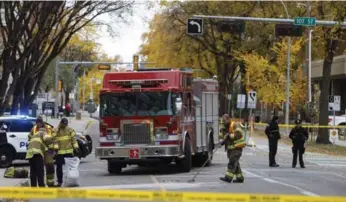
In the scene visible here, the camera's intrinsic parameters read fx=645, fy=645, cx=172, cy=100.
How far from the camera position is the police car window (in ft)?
71.8

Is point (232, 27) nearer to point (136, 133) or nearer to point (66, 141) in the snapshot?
point (136, 133)

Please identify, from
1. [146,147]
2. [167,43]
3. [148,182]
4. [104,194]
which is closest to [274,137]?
[146,147]

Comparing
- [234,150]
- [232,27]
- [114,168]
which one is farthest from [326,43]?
[234,150]

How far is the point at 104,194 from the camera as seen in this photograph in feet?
28.3

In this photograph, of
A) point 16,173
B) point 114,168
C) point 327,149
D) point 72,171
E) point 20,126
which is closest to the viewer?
point 72,171

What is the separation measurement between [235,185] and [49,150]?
443 cm

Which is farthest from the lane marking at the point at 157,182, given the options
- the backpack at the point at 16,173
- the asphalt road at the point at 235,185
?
the backpack at the point at 16,173

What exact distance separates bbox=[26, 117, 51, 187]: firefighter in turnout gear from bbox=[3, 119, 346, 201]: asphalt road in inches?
56.5

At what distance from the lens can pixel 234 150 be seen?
1605 centimetres

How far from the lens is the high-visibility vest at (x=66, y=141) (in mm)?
15195

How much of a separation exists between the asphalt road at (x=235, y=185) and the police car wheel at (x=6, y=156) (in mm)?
2354

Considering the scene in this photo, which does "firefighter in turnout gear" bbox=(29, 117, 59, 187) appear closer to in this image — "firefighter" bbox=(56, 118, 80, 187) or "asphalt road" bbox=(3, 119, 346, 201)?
"firefighter" bbox=(56, 118, 80, 187)

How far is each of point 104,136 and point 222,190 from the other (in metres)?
5.25

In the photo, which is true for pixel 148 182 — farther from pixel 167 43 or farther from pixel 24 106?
pixel 167 43
